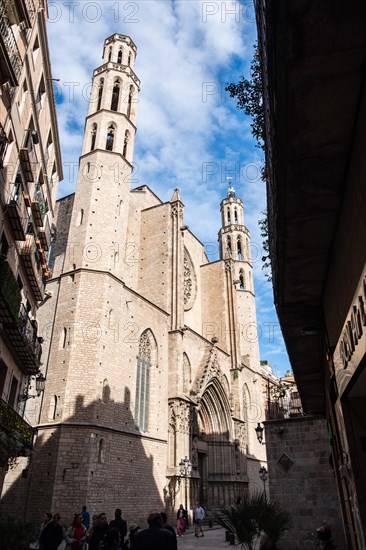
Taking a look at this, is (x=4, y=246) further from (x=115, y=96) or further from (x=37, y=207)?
(x=115, y=96)

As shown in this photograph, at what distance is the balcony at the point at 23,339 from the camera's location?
1180 cm

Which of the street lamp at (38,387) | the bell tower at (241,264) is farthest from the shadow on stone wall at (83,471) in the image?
the bell tower at (241,264)

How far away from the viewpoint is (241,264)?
42656mm

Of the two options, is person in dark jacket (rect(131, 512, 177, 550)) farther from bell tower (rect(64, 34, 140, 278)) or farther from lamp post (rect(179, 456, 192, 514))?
lamp post (rect(179, 456, 192, 514))

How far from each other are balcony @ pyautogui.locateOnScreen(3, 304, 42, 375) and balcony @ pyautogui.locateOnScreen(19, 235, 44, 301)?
3.75 feet

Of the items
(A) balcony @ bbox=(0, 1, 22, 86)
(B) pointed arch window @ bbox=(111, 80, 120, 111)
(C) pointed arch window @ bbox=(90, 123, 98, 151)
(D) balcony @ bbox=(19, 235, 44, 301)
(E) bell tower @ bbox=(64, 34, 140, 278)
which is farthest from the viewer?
(B) pointed arch window @ bbox=(111, 80, 120, 111)

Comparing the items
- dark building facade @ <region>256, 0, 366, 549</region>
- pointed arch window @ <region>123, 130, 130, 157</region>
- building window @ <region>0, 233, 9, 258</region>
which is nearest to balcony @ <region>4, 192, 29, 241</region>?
building window @ <region>0, 233, 9, 258</region>

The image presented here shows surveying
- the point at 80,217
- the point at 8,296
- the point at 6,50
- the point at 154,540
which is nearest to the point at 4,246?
the point at 8,296

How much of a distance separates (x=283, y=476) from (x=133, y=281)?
16226mm

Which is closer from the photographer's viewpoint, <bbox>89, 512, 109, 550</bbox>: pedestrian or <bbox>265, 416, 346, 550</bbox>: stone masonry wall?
<bbox>89, 512, 109, 550</bbox>: pedestrian

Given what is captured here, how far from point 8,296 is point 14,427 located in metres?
3.70

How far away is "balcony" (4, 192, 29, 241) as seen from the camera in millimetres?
11039

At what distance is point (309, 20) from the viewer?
8.27ft

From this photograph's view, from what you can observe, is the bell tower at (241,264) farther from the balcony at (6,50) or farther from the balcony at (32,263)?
the balcony at (6,50)
